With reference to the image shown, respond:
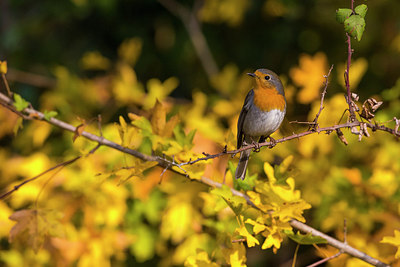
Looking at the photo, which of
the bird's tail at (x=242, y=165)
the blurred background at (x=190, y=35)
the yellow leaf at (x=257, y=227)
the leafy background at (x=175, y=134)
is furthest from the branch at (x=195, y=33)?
the yellow leaf at (x=257, y=227)

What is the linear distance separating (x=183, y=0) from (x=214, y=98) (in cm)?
167

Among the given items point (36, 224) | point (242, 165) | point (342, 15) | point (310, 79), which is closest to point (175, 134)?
point (242, 165)

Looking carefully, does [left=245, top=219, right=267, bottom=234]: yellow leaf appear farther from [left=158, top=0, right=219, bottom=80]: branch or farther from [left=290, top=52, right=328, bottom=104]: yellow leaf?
[left=158, top=0, right=219, bottom=80]: branch

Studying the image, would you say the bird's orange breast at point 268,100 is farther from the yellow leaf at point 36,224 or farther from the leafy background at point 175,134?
the yellow leaf at point 36,224

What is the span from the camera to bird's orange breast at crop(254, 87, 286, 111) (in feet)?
6.38

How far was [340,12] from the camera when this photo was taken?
1402 mm

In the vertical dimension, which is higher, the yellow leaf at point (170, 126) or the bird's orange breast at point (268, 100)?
the bird's orange breast at point (268, 100)

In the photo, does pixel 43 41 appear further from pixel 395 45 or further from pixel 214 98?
pixel 395 45

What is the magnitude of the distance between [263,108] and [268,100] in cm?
4

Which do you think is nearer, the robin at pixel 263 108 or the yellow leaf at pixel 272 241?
the yellow leaf at pixel 272 241

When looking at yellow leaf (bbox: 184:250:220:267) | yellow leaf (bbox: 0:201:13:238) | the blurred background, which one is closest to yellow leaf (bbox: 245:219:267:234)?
yellow leaf (bbox: 184:250:220:267)

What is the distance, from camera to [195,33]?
4434 millimetres

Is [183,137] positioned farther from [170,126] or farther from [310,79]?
[310,79]

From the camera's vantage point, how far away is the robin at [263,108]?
6.29 ft
